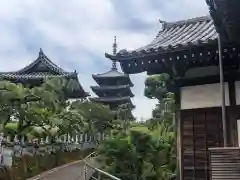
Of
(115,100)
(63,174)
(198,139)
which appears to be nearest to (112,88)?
(115,100)

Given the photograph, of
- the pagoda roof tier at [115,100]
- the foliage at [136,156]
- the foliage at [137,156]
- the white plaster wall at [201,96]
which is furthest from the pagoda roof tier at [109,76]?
the white plaster wall at [201,96]

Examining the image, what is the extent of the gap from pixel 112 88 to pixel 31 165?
2576cm

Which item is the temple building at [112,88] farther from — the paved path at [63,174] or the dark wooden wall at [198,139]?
the dark wooden wall at [198,139]

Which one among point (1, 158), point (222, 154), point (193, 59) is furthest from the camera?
point (1, 158)

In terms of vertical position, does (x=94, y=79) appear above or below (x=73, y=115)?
above

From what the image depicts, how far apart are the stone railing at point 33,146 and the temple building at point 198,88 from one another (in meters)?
11.1

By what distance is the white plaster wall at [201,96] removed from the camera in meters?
6.68

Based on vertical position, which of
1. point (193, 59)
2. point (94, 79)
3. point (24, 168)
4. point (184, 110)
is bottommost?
point (24, 168)

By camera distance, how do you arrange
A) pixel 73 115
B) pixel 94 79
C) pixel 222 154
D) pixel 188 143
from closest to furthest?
pixel 222 154 → pixel 188 143 → pixel 73 115 → pixel 94 79

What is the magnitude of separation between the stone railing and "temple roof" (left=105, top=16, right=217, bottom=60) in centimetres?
1044

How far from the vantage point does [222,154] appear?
4.87 metres

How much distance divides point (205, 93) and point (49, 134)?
14823mm

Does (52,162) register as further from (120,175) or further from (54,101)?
(120,175)

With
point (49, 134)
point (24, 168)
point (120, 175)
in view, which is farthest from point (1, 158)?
point (120, 175)
